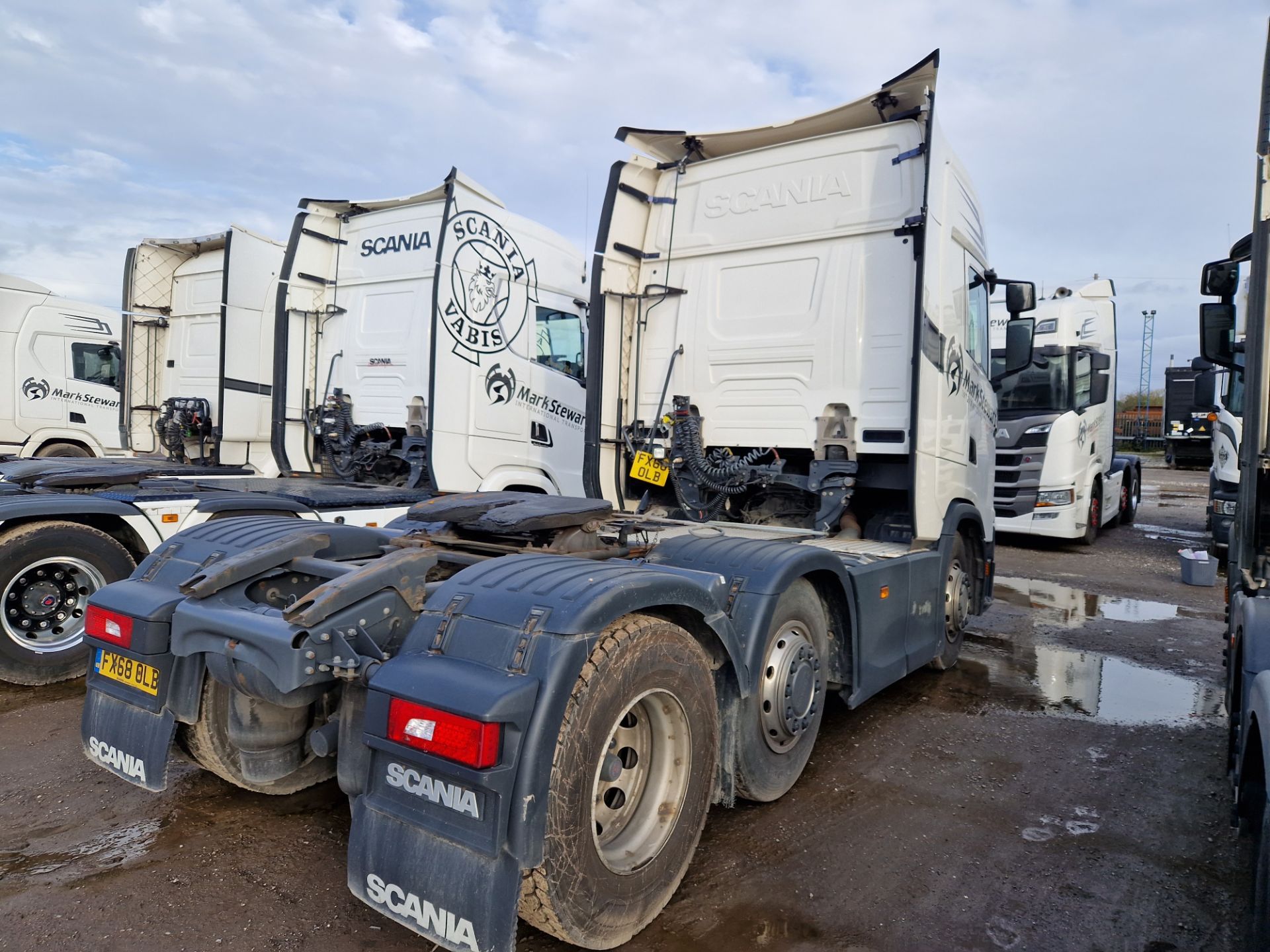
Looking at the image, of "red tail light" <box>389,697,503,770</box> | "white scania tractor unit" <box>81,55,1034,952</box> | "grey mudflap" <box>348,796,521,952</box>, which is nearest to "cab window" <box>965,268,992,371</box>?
"white scania tractor unit" <box>81,55,1034,952</box>

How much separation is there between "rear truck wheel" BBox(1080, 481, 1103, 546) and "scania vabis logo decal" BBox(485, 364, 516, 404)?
8560 millimetres

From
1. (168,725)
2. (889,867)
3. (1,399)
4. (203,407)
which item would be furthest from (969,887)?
(1,399)

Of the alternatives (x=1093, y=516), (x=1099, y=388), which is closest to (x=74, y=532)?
(x=1099, y=388)

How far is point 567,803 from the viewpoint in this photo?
84.4 inches

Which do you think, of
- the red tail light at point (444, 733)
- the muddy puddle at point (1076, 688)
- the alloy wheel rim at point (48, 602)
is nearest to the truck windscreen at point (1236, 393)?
the muddy puddle at point (1076, 688)

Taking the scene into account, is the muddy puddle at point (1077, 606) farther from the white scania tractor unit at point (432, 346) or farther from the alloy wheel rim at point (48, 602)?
the alloy wheel rim at point (48, 602)

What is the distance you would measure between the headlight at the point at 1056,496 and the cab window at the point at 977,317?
551cm

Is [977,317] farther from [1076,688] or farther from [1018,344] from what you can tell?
[1076,688]

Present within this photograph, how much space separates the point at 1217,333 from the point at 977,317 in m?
1.69

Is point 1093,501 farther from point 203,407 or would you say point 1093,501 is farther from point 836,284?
point 203,407

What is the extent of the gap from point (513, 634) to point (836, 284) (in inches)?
141

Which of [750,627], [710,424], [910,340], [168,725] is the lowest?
[168,725]

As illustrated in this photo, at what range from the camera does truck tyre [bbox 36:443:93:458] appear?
12.7m

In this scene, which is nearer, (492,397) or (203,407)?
(492,397)
